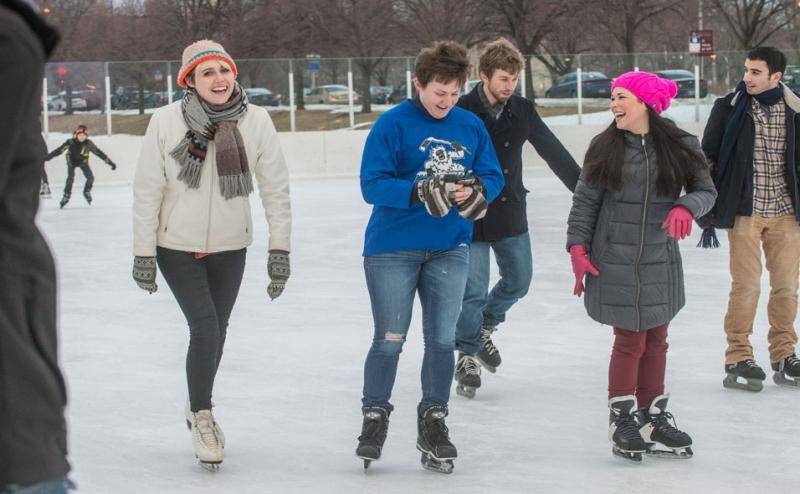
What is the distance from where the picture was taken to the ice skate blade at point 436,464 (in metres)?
4.34

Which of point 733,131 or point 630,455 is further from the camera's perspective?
point 733,131

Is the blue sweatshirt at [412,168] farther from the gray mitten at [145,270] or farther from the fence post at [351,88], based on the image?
the fence post at [351,88]

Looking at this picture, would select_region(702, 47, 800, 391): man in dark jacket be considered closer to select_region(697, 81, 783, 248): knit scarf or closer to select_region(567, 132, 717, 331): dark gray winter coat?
select_region(697, 81, 783, 248): knit scarf

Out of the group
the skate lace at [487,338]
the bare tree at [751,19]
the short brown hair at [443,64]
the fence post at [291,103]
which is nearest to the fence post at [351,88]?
the fence post at [291,103]

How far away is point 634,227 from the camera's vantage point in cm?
448

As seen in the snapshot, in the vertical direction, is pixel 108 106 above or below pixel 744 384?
above

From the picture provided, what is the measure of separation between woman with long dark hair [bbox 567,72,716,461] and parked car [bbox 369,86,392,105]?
914 inches

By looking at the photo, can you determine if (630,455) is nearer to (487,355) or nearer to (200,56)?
(487,355)

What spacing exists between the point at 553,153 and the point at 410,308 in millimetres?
1464

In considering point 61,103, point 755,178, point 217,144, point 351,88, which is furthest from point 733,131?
point 351,88

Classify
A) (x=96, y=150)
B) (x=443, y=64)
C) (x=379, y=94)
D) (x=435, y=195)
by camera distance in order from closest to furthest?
(x=435, y=195)
(x=443, y=64)
(x=96, y=150)
(x=379, y=94)

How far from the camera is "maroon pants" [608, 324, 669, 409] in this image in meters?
4.56

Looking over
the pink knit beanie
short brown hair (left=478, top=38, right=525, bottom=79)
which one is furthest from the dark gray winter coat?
short brown hair (left=478, top=38, right=525, bottom=79)

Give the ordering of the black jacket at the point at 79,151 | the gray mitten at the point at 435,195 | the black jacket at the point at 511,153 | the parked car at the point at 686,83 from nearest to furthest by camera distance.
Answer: the gray mitten at the point at 435,195 < the black jacket at the point at 511,153 < the black jacket at the point at 79,151 < the parked car at the point at 686,83
